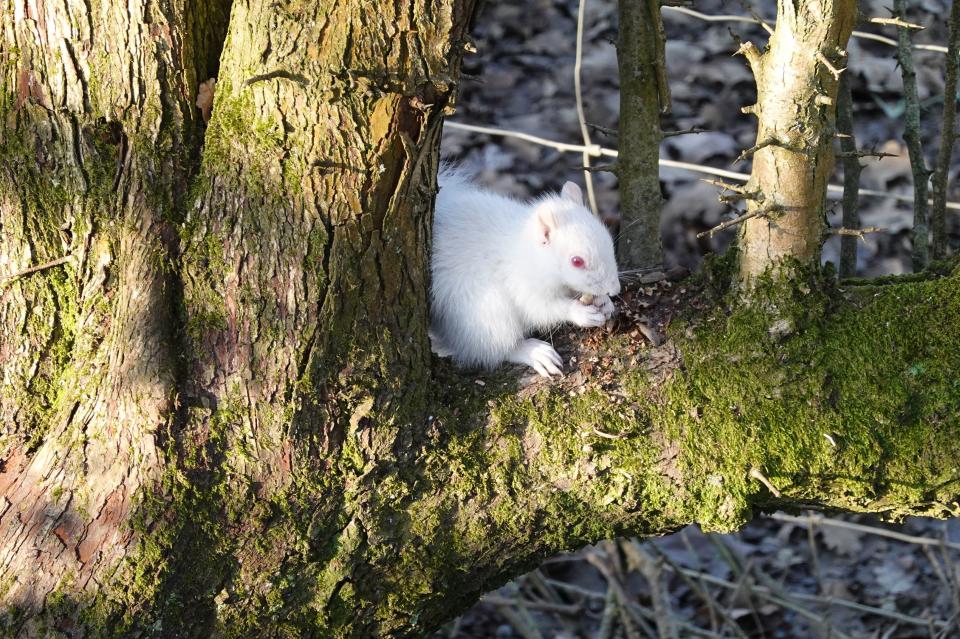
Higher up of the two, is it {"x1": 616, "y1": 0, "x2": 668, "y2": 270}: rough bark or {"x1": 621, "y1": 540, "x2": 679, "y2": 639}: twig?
{"x1": 616, "y1": 0, "x2": 668, "y2": 270}: rough bark

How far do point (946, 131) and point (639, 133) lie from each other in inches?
32.8

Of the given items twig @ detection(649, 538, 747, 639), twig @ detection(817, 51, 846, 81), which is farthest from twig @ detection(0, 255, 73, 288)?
twig @ detection(649, 538, 747, 639)

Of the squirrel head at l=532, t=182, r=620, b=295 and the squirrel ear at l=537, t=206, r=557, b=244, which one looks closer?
the squirrel head at l=532, t=182, r=620, b=295

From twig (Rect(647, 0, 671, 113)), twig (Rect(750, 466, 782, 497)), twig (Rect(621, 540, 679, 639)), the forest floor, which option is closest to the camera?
twig (Rect(750, 466, 782, 497))

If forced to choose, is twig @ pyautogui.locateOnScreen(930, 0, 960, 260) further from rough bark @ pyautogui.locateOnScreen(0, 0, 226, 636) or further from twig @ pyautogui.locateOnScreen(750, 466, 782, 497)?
rough bark @ pyautogui.locateOnScreen(0, 0, 226, 636)

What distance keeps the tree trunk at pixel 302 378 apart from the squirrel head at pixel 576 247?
1.25ft

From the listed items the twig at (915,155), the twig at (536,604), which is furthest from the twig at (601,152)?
the twig at (536,604)

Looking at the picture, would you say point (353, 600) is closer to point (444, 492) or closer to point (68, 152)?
point (444, 492)

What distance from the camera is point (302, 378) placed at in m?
1.96

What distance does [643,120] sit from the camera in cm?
273

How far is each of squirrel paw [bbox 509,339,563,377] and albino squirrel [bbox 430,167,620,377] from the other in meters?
0.01

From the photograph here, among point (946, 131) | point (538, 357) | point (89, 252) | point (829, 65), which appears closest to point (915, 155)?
point (946, 131)

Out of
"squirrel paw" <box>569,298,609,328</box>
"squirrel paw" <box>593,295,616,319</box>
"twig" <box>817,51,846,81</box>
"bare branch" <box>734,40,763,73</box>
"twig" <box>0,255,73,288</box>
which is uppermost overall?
"bare branch" <box>734,40,763,73</box>

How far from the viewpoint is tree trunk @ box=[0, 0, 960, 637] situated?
1907 mm
